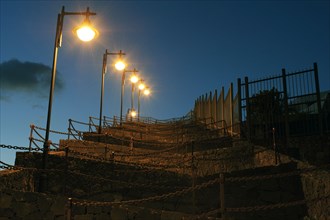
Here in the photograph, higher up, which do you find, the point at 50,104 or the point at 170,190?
the point at 50,104

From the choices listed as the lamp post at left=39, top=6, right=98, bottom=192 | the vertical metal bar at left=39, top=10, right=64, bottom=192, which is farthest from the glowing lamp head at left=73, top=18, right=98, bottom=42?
the vertical metal bar at left=39, top=10, right=64, bottom=192

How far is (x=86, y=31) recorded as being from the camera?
11055 millimetres

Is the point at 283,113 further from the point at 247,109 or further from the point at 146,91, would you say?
the point at 146,91

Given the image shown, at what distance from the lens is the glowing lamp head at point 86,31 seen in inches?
436

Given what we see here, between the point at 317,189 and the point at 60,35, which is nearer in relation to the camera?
the point at 317,189

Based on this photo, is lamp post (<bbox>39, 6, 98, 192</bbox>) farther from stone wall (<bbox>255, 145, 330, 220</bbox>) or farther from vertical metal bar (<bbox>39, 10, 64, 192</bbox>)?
stone wall (<bbox>255, 145, 330, 220</bbox>)

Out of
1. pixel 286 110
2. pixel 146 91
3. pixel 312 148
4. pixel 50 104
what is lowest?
pixel 312 148

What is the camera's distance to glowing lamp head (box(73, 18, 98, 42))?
11.1 m

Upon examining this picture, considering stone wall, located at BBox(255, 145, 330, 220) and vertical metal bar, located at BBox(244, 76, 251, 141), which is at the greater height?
vertical metal bar, located at BBox(244, 76, 251, 141)

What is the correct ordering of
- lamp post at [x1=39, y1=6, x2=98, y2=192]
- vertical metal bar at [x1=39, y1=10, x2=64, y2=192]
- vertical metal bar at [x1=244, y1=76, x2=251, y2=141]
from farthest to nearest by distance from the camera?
vertical metal bar at [x1=244, y1=76, x2=251, y2=141], lamp post at [x1=39, y1=6, x2=98, y2=192], vertical metal bar at [x1=39, y1=10, x2=64, y2=192]

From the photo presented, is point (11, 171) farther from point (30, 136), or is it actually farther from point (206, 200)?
point (206, 200)

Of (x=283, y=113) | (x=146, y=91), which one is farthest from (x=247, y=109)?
(x=146, y=91)

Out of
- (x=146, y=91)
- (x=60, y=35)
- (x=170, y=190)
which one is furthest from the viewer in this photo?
(x=146, y=91)

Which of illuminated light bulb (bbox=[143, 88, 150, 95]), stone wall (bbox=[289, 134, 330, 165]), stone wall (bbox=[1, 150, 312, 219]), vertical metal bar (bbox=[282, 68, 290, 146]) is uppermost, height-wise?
illuminated light bulb (bbox=[143, 88, 150, 95])
